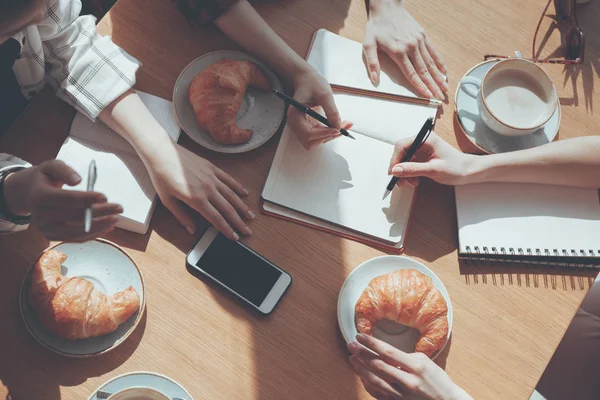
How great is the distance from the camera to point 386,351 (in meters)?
0.97

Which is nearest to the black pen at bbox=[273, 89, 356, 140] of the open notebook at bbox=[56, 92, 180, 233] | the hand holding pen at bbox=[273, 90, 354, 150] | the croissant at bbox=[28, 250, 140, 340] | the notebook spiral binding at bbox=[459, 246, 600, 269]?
the hand holding pen at bbox=[273, 90, 354, 150]

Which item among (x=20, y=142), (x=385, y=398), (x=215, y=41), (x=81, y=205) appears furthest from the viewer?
(x=215, y=41)

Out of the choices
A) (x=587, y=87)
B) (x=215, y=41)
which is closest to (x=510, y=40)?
(x=587, y=87)

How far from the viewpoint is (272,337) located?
1.01 metres

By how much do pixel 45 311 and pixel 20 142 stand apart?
35 centimetres

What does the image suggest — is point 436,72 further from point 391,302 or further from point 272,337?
point 272,337

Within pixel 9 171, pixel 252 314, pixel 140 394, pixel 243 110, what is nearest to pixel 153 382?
pixel 140 394

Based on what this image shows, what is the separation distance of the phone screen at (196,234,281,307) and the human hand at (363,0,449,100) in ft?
1.54

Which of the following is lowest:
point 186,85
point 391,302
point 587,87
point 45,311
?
point 45,311

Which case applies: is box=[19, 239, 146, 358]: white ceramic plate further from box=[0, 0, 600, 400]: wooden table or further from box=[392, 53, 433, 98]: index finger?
box=[392, 53, 433, 98]: index finger

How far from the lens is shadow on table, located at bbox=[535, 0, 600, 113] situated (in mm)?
1224

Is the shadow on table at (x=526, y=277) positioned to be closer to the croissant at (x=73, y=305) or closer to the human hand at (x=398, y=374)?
the human hand at (x=398, y=374)

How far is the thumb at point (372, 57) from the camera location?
120 cm

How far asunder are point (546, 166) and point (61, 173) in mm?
900
